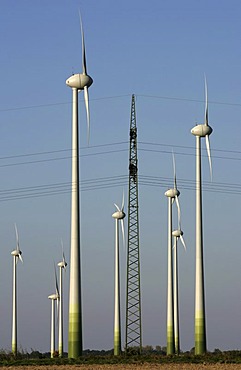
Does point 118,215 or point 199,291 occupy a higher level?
point 118,215

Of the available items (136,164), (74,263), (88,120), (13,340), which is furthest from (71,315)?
(13,340)

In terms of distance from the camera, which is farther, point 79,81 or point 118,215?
point 118,215

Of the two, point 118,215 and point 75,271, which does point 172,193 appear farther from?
point 75,271

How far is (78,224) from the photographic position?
3661 inches

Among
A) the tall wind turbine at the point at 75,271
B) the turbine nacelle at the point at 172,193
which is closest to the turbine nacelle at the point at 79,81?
the tall wind turbine at the point at 75,271

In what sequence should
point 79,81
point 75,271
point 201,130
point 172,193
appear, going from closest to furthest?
1. point 75,271
2. point 79,81
3. point 201,130
4. point 172,193

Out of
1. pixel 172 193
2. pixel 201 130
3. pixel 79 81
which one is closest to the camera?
pixel 79 81

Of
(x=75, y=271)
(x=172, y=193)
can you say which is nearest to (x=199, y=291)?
(x=75, y=271)

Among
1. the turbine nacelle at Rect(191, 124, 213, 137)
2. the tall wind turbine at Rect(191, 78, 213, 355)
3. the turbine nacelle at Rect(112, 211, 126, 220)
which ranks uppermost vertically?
the turbine nacelle at Rect(191, 124, 213, 137)

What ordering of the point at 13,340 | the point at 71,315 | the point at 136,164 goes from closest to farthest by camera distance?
the point at 71,315 < the point at 136,164 < the point at 13,340

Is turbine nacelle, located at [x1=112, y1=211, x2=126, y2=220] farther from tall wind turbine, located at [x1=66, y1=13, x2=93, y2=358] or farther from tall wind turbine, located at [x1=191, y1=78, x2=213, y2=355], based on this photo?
tall wind turbine, located at [x1=66, y1=13, x2=93, y2=358]

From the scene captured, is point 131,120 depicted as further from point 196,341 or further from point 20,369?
point 20,369

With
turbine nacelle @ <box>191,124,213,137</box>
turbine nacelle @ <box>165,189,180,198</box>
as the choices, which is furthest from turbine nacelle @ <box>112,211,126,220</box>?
turbine nacelle @ <box>191,124,213,137</box>

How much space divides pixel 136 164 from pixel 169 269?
14.1 m
